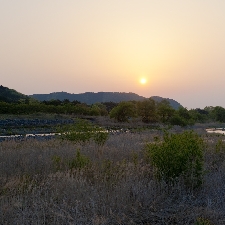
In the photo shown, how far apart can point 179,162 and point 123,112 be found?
54420 mm

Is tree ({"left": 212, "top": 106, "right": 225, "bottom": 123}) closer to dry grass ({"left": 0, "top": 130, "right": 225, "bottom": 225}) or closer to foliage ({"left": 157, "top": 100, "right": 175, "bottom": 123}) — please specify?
foliage ({"left": 157, "top": 100, "right": 175, "bottom": 123})

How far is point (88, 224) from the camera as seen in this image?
17.7ft

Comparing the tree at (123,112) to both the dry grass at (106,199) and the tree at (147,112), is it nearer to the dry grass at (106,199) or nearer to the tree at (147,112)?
the tree at (147,112)

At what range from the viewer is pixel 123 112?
62656mm

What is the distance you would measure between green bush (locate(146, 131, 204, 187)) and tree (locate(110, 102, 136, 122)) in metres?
53.2

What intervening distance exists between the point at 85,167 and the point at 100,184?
132cm

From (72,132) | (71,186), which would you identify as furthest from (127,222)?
(72,132)

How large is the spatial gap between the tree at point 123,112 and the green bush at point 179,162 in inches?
2094

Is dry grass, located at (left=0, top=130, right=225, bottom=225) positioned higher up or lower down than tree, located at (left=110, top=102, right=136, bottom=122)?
lower down

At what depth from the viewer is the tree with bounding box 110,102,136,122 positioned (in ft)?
204

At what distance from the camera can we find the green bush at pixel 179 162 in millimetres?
8070

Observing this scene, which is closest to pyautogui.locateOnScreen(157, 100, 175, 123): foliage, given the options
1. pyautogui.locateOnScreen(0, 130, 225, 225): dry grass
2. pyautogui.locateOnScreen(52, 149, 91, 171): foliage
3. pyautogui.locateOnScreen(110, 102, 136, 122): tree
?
pyautogui.locateOnScreen(110, 102, 136, 122): tree

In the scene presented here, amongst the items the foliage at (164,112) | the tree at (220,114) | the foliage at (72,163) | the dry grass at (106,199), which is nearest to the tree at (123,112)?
the foliage at (164,112)

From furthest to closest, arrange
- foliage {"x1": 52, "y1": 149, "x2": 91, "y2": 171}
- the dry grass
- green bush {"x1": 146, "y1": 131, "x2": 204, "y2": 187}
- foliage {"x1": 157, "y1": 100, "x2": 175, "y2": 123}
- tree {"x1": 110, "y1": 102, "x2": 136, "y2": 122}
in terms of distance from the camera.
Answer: foliage {"x1": 157, "y1": 100, "x2": 175, "y2": 123} → tree {"x1": 110, "y1": 102, "x2": 136, "y2": 122} → foliage {"x1": 52, "y1": 149, "x2": 91, "y2": 171} → green bush {"x1": 146, "y1": 131, "x2": 204, "y2": 187} → the dry grass
